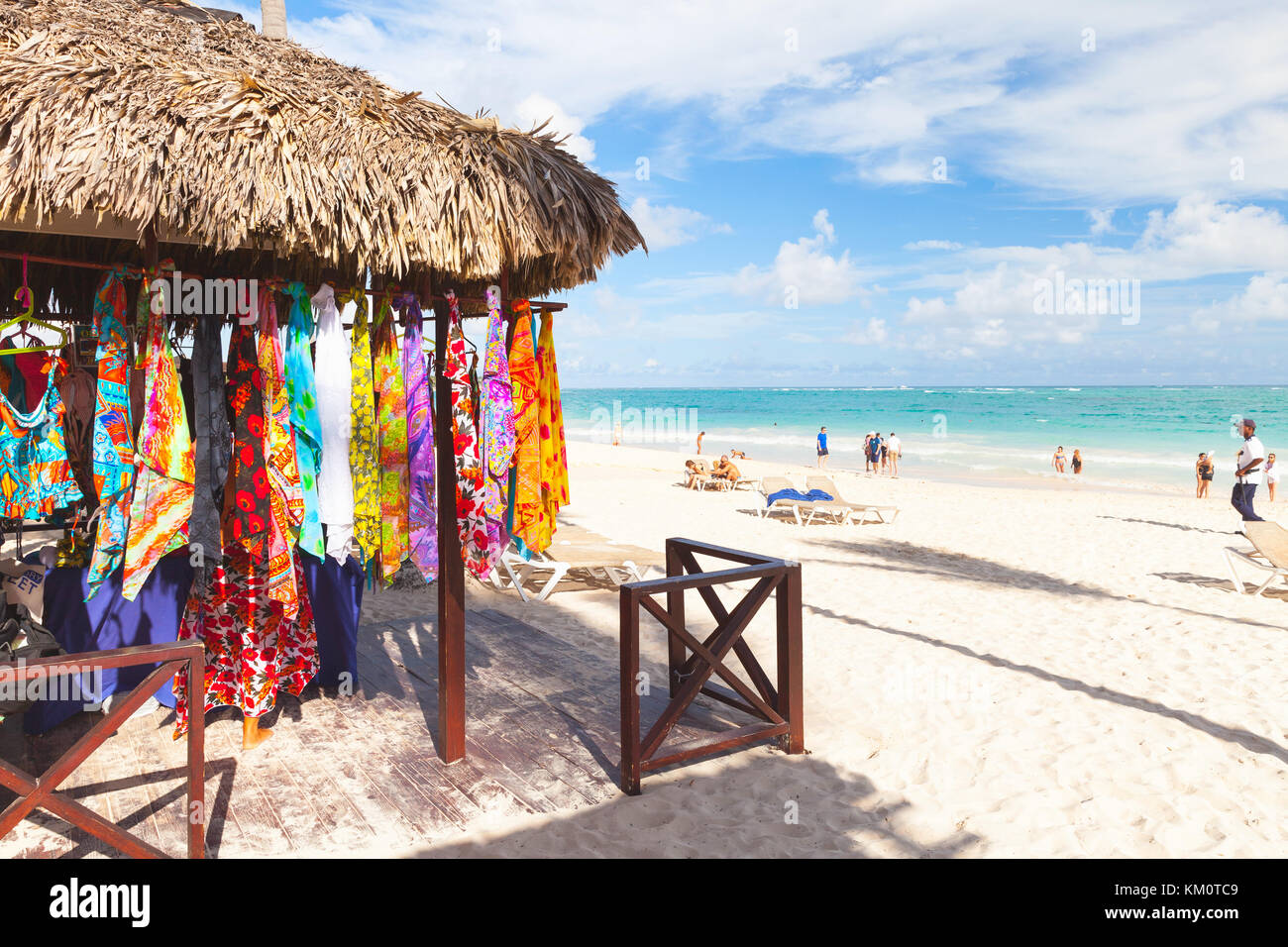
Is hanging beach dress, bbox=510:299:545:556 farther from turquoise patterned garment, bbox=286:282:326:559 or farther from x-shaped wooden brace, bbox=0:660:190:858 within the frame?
x-shaped wooden brace, bbox=0:660:190:858

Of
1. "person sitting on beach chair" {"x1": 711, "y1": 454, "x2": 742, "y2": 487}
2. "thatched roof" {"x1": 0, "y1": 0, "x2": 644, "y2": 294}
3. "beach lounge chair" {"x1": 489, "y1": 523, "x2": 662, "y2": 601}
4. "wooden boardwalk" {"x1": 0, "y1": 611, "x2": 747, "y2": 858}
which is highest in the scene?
"thatched roof" {"x1": 0, "y1": 0, "x2": 644, "y2": 294}

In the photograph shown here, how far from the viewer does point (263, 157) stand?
10.0ft

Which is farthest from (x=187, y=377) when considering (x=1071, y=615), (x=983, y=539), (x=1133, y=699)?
(x=983, y=539)

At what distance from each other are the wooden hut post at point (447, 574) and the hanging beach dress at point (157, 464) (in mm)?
1004

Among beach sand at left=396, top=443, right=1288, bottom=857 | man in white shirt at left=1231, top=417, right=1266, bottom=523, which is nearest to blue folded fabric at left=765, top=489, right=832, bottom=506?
beach sand at left=396, top=443, right=1288, bottom=857

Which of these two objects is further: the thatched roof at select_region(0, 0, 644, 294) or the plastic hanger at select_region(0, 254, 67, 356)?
the plastic hanger at select_region(0, 254, 67, 356)

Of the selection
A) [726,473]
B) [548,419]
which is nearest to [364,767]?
[548,419]

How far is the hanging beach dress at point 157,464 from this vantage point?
10.5 feet

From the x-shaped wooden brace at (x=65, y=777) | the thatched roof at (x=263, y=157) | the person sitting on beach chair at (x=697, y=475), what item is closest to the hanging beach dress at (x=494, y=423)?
the thatched roof at (x=263, y=157)

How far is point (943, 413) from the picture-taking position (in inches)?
2559

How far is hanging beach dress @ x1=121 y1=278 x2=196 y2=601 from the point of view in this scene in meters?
3.20

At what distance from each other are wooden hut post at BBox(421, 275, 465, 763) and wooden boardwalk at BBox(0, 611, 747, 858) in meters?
0.18
